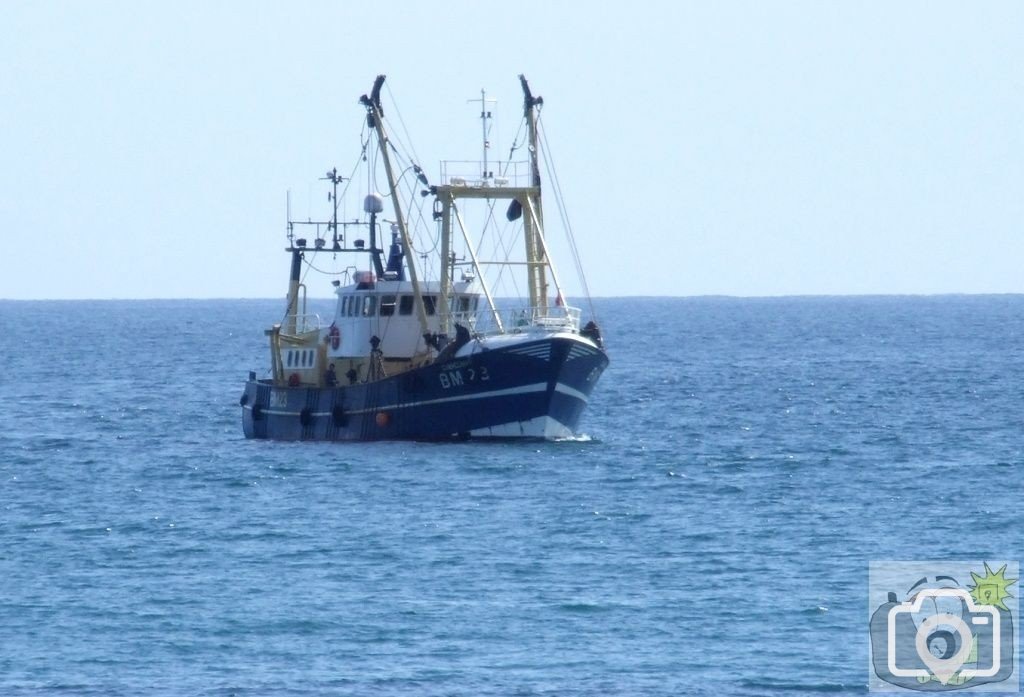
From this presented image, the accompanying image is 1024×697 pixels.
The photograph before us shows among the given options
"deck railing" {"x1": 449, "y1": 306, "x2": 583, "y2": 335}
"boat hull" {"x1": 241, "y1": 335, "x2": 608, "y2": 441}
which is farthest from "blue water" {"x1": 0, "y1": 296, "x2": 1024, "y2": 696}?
"deck railing" {"x1": 449, "y1": 306, "x2": 583, "y2": 335}

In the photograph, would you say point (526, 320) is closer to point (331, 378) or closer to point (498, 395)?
point (498, 395)

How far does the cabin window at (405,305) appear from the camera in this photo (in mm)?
54656

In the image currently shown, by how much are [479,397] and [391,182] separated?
327 inches

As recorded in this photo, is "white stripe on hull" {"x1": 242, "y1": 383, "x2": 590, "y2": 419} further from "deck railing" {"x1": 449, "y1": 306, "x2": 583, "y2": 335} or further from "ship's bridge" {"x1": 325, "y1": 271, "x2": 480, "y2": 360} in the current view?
"ship's bridge" {"x1": 325, "y1": 271, "x2": 480, "y2": 360}

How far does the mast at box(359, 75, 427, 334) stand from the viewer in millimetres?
53375

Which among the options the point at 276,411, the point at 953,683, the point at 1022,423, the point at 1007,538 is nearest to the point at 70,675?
the point at 953,683

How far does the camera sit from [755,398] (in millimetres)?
76688

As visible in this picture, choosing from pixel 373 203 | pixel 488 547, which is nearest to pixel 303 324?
pixel 373 203

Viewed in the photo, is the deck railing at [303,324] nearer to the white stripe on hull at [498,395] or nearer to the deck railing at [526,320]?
the white stripe on hull at [498,395]

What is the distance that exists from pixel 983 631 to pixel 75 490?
2519 centimetres

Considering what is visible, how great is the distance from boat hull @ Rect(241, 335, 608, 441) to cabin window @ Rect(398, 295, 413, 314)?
2.75 m

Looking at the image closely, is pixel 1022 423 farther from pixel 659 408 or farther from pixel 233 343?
pixel 233 343

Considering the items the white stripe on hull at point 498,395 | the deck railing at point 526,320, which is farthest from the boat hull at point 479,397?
the deck railing at point 526,320

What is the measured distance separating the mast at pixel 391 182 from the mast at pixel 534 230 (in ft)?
10.2
